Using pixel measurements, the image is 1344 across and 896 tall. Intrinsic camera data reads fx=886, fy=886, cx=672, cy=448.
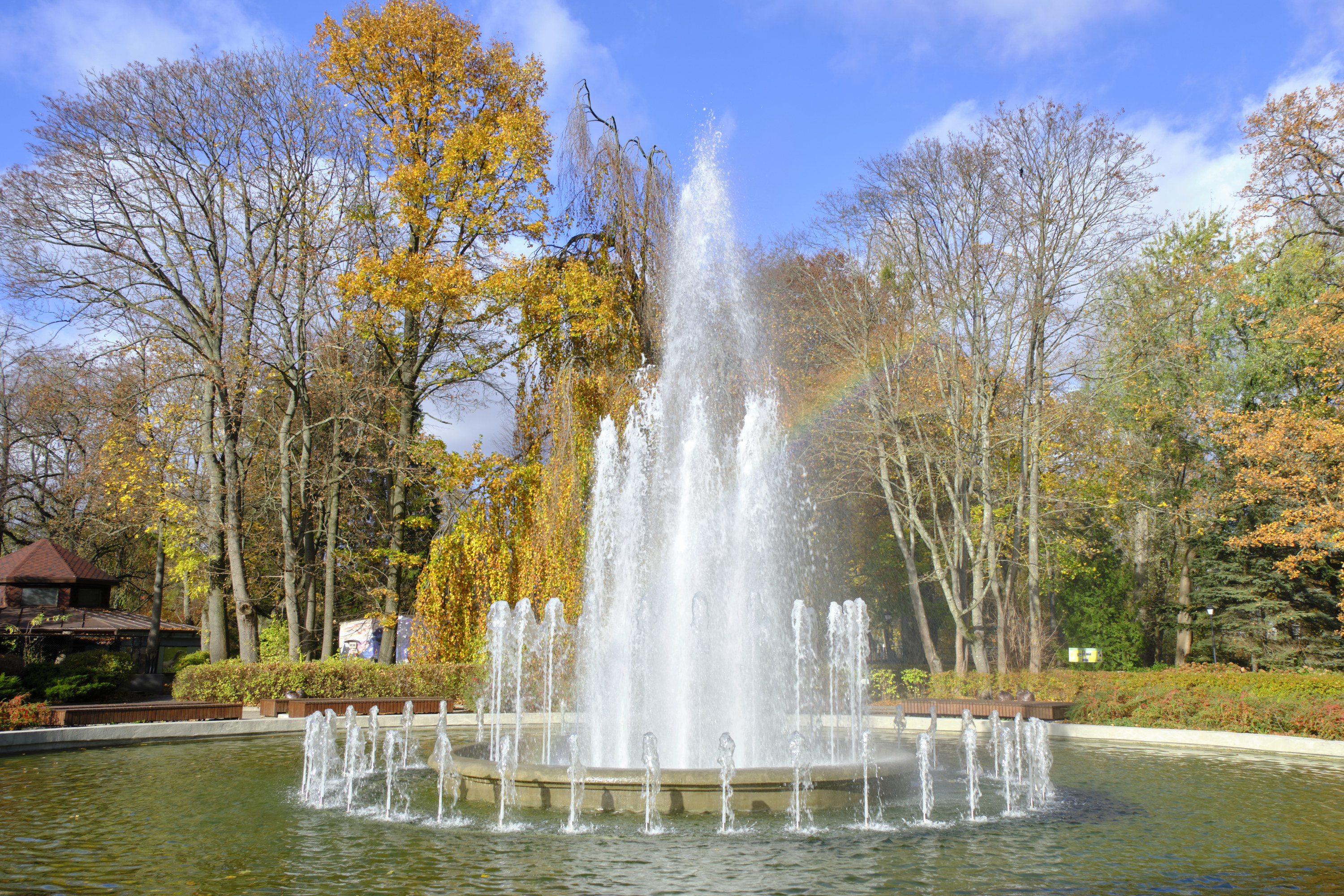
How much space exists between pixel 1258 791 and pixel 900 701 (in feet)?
→ 34.3

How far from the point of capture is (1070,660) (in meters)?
30.3

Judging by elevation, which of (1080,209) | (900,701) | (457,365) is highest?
(1080,209)

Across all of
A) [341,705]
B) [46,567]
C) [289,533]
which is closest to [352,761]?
[341,705]

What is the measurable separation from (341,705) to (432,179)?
1202 centimetres

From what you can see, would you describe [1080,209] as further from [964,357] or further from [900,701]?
[900,701]

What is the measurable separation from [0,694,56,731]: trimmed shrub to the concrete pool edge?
0.31m

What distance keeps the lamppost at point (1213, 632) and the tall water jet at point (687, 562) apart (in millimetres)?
13197

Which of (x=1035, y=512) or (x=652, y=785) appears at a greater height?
(x=1035, y=512)

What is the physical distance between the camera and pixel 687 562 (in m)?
12.8

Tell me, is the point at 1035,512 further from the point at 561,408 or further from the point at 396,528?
the point at 396,528

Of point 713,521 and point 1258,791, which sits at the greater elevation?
point 713,521

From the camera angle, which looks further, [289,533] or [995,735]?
[289,533]

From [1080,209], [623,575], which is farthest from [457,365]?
[1080,209]

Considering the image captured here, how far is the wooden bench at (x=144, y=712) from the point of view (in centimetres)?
1407
